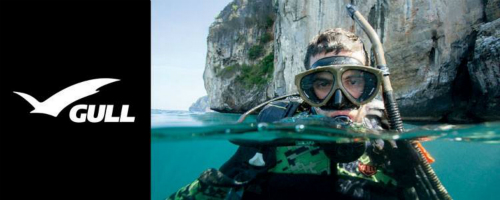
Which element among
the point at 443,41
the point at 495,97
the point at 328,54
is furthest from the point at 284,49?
the point at 328,54

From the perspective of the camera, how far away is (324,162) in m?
2.57

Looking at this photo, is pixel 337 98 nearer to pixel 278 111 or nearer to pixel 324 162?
pixel 324 162

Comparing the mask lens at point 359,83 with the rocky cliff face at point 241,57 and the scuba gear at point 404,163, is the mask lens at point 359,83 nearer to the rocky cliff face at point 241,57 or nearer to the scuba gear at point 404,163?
the scuba gear at point 404,163

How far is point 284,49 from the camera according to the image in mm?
23094

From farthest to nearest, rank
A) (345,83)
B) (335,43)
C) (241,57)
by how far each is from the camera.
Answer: (241,57), (335,43), (345,83)

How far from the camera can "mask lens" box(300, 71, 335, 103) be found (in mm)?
2688

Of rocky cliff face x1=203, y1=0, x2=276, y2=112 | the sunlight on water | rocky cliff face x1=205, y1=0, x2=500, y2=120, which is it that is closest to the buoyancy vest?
the sunlight on water

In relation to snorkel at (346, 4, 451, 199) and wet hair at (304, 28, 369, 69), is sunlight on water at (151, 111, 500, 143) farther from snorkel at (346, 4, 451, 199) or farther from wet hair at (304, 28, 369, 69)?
wet hair at (304, 28, 369, 69)

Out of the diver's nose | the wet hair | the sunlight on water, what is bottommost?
the sunlight on water
